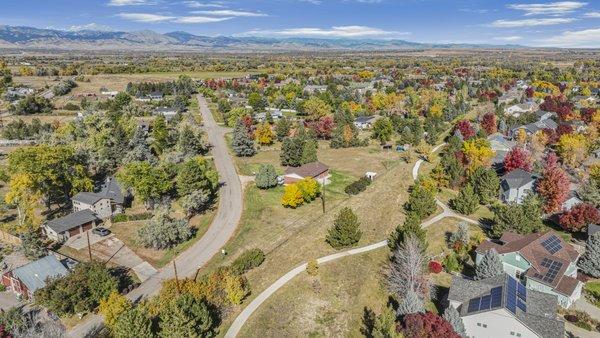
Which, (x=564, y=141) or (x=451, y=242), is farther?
(x=564, y=141)

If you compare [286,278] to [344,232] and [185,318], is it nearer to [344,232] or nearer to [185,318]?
[344,232]

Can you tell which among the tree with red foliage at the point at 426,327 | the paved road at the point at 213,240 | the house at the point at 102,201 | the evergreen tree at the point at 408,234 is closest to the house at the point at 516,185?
the evergreen tree at the point at 408,234

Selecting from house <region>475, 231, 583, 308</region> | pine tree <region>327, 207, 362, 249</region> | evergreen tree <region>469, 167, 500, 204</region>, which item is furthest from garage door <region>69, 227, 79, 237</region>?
evergreen tree <region>469, 167, 500, 204</region>

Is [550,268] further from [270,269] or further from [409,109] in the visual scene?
[409,109]

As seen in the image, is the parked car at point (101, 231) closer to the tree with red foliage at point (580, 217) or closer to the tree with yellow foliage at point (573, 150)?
the tree with red foliage at point (580, 217)

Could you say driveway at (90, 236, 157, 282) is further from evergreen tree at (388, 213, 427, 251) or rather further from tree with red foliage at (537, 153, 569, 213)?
tree with red foliage at (537, 153, 569, 213)

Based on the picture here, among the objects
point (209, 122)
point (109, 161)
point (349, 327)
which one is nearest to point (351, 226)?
point (349, 327)

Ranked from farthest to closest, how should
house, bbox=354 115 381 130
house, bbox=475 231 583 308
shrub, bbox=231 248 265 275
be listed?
house, bbox=354 115 381 130
shrub, bbox=231 248 265 275
house, bbox=475 231 583 308
